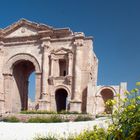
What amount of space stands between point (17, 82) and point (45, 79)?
5.66 m

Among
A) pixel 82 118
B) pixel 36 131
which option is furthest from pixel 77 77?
pixel 36 131

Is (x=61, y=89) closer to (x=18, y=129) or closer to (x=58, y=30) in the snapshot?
(x=58, y=30)

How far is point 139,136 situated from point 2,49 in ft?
101

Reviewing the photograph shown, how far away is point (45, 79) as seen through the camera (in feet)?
98.0

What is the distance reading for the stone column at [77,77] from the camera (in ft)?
92.2

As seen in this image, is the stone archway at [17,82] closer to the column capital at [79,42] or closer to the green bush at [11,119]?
the column capital at [79,42]

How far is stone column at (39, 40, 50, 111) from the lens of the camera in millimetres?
29078

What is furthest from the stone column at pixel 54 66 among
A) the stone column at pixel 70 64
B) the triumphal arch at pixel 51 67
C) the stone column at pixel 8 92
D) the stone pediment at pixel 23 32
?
the stone column at pixel 8 92

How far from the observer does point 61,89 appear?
30625mm

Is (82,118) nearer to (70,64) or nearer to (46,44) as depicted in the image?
(70,64)

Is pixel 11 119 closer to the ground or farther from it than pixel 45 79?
closer to the ground

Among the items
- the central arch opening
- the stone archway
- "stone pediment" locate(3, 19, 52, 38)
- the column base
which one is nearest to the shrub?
the column base

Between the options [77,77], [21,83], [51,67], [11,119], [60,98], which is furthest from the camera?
[21,83]

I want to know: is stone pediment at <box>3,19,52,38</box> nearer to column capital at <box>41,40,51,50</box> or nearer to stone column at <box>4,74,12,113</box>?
column capital at <box>41,40,51,50</box>
